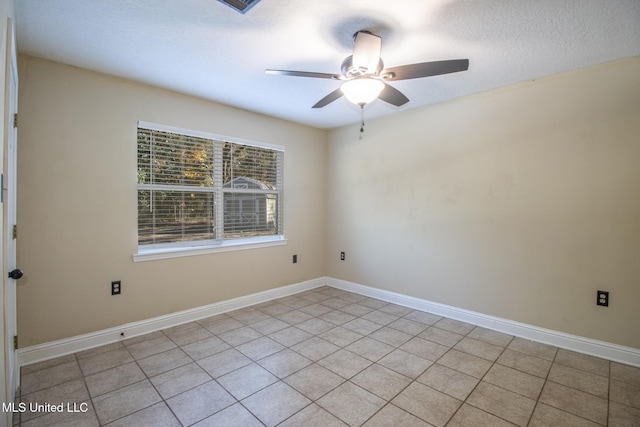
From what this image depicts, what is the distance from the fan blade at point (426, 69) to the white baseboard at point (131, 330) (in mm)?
2913

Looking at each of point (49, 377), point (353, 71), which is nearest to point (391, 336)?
point (353, 71)

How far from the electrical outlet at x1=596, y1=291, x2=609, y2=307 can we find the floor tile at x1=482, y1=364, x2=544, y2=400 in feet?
2.99

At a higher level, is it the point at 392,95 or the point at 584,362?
the point at 392,95

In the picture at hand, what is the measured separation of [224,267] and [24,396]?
1838 millimetres

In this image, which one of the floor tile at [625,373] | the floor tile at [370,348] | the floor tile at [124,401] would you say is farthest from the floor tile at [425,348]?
the floor tile at [124,401]

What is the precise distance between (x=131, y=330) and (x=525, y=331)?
370 cm

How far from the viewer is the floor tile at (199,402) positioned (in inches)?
72.6

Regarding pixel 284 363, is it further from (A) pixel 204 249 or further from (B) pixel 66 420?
(A) pixel 204 249

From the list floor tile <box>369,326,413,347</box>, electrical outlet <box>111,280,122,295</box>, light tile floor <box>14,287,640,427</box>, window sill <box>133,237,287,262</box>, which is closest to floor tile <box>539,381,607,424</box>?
light tile floor <box>14,287,640,427</box>

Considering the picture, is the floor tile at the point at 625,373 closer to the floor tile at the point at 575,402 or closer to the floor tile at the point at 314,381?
the floor tile at the point at 575,402

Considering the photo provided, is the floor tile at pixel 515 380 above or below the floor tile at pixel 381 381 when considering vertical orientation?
above

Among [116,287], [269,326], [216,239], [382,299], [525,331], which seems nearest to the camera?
[116,287]

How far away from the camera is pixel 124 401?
196cm

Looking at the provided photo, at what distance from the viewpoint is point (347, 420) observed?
1809 millimetres
